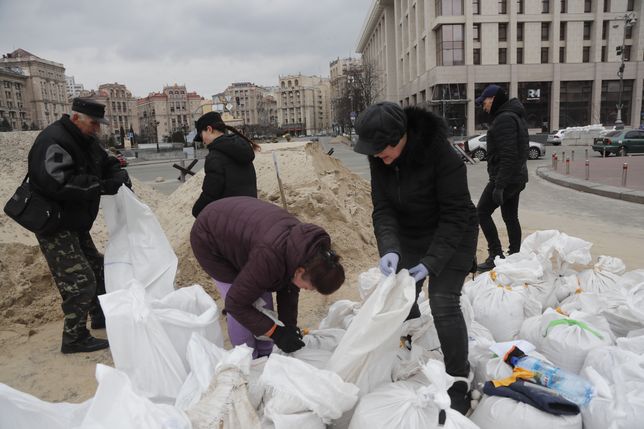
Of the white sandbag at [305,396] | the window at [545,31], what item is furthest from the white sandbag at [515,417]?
the window at [545,31]

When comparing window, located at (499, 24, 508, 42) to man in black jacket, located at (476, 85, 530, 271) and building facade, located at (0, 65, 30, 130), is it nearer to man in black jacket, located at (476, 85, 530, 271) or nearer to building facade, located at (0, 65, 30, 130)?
man in black jacket, located at (476, 85, 530, 271)

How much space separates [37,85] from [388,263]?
328 ft

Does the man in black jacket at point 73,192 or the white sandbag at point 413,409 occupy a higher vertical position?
the man in black jacket at point 73,192

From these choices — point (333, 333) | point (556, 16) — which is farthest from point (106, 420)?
point (556, 16)

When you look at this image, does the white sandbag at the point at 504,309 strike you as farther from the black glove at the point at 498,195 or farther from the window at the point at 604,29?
the window at the point at 604,29

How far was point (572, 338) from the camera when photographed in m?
2.33

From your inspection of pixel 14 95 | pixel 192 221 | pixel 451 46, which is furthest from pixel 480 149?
pixel 14 95

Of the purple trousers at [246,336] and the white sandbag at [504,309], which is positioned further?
the white sandbag at [504,309]

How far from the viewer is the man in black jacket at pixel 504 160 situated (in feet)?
13.2

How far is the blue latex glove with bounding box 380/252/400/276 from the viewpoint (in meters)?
2.03

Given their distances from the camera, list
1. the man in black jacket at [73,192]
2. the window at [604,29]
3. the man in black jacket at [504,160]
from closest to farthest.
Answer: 1. the man in black jacket at [73,192]
2. the man in black jacket at [504,160]
3. the window at [604,29]

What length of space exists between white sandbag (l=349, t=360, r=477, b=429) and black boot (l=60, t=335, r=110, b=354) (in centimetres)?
201

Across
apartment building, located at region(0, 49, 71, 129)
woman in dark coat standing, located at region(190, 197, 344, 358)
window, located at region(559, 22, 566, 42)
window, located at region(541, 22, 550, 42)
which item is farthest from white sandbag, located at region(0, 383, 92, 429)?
apartment building, located at region(0, 49, 71, 129)

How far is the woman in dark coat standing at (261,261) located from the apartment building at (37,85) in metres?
90.3
